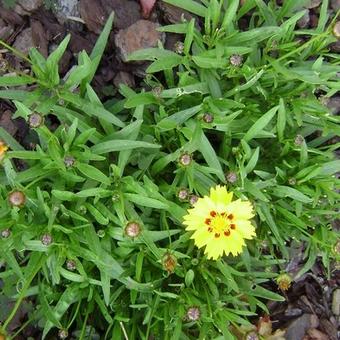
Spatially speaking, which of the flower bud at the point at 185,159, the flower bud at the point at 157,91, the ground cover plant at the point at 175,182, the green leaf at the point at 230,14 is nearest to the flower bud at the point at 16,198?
the ground cover plant at the point at 175,182

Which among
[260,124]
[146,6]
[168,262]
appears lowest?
[168,262]

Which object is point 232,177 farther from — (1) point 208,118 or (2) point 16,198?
(2) point 16,198

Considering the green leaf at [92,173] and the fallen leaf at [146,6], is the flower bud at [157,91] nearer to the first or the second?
the green leaf at [92,173]

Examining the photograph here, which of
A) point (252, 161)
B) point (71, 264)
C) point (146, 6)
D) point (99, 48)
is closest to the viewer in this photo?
point (71, 264)

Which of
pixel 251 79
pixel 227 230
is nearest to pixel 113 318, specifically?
pixel 227 230

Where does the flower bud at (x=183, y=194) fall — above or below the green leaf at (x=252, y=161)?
above

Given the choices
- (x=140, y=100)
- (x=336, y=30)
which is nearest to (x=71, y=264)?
(x=140, y=100)

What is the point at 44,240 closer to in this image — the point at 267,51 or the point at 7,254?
the point at 7,254

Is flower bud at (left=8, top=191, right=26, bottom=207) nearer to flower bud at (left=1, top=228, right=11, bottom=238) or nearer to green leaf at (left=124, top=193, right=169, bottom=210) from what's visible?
flower bud at (left=1, top=228, right=11, bottom=238)
